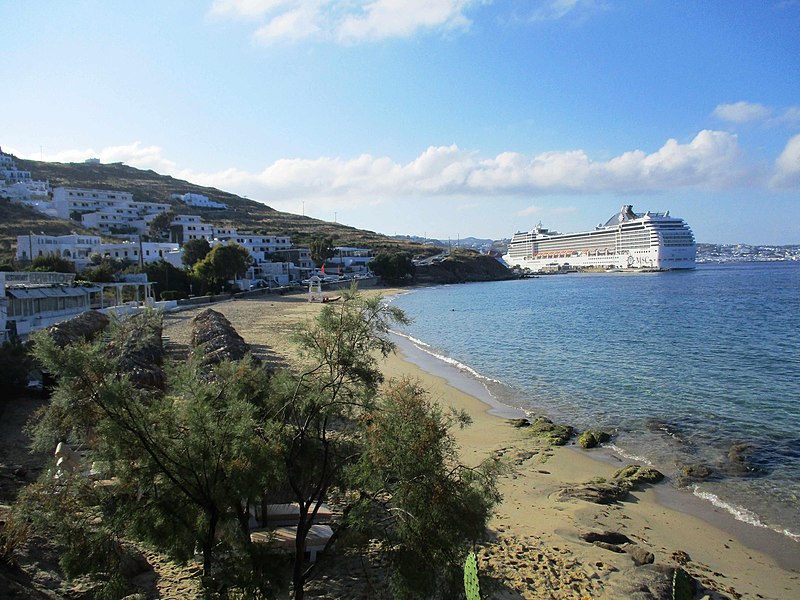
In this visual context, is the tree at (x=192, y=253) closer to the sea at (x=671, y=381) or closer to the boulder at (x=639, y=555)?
the sea at (x=671, y=381)

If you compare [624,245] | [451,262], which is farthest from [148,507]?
[624,245]

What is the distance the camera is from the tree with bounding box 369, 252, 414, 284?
9600 cm

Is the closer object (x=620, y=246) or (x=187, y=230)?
(x=187, y=230)

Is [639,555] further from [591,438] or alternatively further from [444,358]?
[444,358]

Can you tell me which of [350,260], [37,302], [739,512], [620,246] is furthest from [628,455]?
[620,246]

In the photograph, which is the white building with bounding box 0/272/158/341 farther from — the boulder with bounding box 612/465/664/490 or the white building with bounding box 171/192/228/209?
the white building with bounding box 171/192/228/209

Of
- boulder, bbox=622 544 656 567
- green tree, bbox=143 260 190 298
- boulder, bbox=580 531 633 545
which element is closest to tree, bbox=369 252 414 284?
green tree, bbox=143 260 190 298

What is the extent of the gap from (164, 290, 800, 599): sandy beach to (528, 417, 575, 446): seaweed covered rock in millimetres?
372

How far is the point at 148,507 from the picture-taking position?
586cm

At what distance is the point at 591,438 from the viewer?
14539 millimetres

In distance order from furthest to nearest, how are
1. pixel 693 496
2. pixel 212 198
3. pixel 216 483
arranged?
pixel 212 198
pixel 693 496
pixel 216 483

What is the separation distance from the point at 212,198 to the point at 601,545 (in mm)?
170398

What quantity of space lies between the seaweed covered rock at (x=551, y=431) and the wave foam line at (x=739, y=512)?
364cm

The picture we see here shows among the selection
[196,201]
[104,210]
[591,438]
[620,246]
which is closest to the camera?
[591,438]
